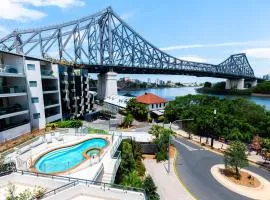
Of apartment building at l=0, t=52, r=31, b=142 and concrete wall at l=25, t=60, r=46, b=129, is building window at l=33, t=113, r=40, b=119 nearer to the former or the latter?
concrete wall at l=25, t=60, r=46, b=129

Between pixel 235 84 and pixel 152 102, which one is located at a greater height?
pixel 235 84

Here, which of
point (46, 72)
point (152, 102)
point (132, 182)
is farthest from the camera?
point (152, 102)

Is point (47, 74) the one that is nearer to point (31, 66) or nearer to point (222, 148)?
point (31, 66)

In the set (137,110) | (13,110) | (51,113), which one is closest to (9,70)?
(13,110)

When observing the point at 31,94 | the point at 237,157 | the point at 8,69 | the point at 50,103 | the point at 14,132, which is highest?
the point at 8,69

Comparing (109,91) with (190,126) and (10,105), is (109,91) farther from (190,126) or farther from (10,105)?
(10,105)

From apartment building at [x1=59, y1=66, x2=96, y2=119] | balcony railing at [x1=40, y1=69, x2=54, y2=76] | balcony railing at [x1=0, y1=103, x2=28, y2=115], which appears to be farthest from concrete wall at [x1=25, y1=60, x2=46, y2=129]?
apartment building at [x1=59, y1=66, x2=96, y2=119]
